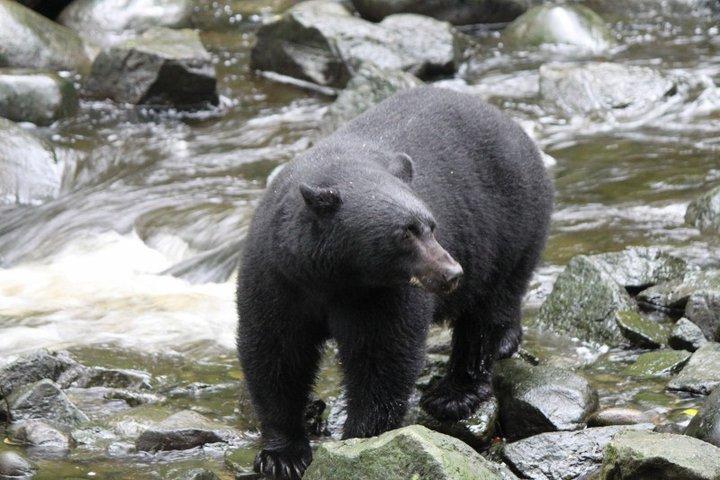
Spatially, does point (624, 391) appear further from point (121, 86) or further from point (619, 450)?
point (121, 86)

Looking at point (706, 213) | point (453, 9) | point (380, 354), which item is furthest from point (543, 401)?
point (453, 9)

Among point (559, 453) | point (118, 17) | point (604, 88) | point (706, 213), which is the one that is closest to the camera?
point (559, 453)

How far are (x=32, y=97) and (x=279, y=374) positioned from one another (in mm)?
11847

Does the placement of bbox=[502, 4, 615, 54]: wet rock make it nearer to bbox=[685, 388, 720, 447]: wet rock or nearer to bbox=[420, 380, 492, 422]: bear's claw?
bbox=[420, 380, 492, 422]: bear's claw

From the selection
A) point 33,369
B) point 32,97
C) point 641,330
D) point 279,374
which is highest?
point 279,374

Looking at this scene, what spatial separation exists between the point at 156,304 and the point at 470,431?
509 cm

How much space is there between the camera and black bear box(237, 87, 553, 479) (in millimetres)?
5289

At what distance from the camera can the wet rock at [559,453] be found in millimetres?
6176

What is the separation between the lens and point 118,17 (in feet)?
70.3

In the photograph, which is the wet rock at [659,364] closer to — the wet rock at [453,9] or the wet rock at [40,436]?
the wet rock at [40,436]

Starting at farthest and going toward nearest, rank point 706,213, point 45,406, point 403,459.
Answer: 1. point 706,213
2. point 45,406
3. point 403,459

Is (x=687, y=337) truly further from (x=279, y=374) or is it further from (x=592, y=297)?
(x=279, y=374)

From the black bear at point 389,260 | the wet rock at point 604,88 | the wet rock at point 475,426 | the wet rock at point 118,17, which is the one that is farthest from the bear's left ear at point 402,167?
the wet rock at point 118,17

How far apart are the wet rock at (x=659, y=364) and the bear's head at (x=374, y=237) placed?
9.96 ft
